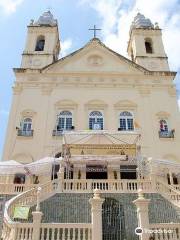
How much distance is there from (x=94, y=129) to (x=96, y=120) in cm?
101

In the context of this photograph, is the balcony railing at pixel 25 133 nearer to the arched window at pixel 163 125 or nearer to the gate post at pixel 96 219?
the arched window at pixel 163 125

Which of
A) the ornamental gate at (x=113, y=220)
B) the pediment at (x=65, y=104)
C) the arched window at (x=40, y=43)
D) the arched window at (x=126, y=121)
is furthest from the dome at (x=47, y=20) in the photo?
the ornamental gate at (x=113, y=220)

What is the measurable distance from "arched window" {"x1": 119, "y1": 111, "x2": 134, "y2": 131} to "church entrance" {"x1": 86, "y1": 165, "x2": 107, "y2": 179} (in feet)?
12.7

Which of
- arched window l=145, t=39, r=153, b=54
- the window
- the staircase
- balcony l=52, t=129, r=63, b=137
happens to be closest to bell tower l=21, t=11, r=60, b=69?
balcony l=52, t=129, r=63, b=137

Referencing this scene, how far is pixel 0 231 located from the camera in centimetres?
1402

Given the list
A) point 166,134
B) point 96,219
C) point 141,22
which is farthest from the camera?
point 141,22

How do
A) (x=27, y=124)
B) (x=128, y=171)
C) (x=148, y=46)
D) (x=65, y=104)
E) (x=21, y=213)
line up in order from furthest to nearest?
(x=148, y=46) < (x=65, y=104) < (x=27, y=124) < (x=128, y=171) < (x=21, y=213)

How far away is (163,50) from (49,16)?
1263 centimetres

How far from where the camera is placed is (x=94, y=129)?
24875 millimetres

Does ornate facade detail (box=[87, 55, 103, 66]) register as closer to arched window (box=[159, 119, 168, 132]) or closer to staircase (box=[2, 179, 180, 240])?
arched window (box=[159, 119, 168, 132])

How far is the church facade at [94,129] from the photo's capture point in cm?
1645

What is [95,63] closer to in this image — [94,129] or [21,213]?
[94,129]

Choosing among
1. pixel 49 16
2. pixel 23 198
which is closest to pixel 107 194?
pixel 23 198

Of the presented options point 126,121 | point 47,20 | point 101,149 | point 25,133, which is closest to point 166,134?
point 126,121
